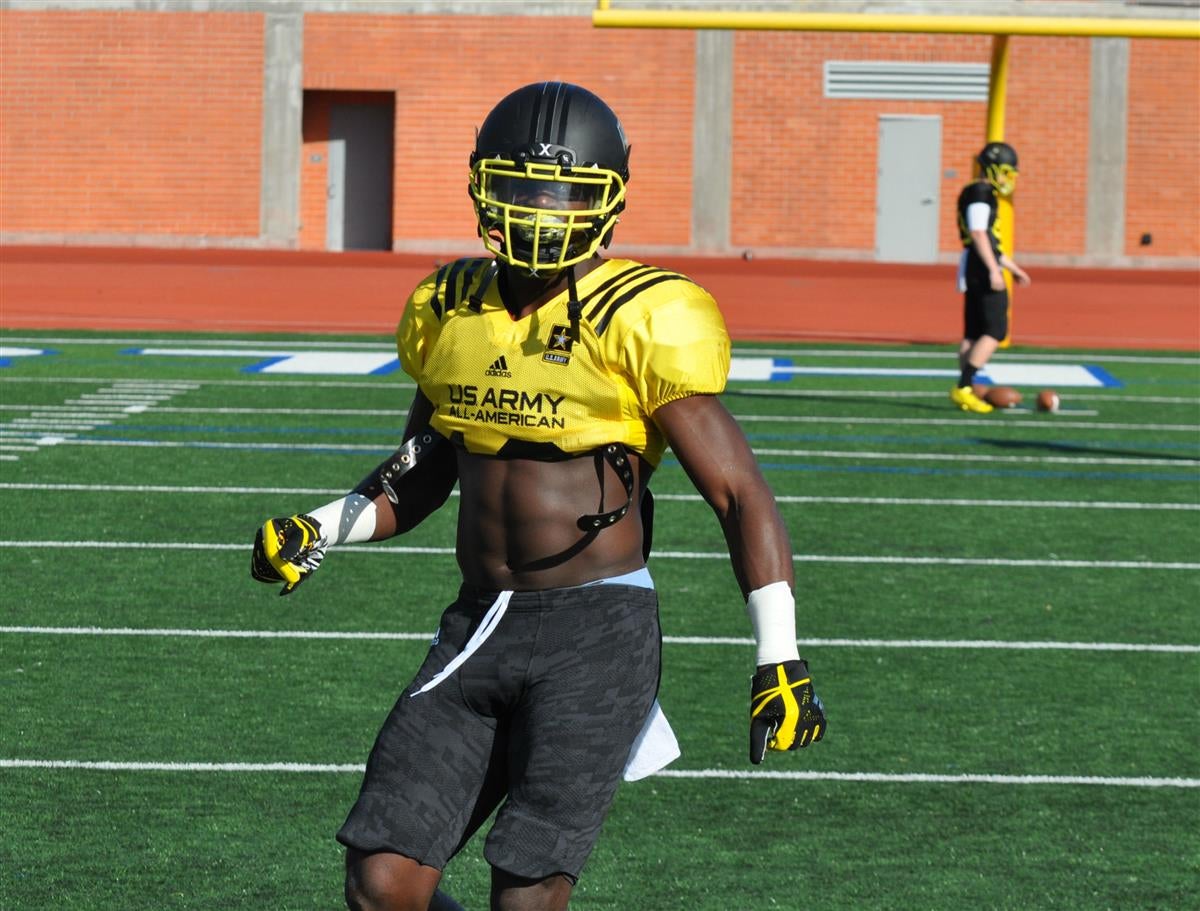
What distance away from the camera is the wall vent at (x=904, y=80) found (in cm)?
3206

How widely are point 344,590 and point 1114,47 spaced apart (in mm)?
27088

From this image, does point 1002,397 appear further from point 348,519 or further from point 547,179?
point 547,179

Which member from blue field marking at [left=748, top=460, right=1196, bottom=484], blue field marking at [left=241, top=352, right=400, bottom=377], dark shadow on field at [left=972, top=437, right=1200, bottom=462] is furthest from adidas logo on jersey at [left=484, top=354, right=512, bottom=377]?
blue field marking at [left=241, top=352, right=400, bottom=377]

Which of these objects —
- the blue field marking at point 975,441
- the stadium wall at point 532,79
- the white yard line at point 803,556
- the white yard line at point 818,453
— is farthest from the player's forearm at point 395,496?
the stadium wall at point 532,79

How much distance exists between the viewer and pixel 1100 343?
68.3 ft

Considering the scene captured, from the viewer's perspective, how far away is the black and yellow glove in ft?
10.5

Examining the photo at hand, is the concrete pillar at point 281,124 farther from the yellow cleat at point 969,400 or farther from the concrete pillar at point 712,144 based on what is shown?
the yellow cleat at point 969,400

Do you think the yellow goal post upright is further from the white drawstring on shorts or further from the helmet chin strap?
the white drawstring on shorts

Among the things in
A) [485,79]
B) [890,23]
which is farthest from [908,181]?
[890,23]

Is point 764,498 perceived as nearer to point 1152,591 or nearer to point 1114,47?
point 1152,591

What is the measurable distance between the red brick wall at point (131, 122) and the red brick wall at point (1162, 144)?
1486 cm

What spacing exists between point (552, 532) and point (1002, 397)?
10.9m

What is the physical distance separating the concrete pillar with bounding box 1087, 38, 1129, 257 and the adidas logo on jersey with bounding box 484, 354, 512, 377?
3037cm

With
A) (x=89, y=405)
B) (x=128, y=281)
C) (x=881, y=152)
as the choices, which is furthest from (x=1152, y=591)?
(x=881, y=152)
